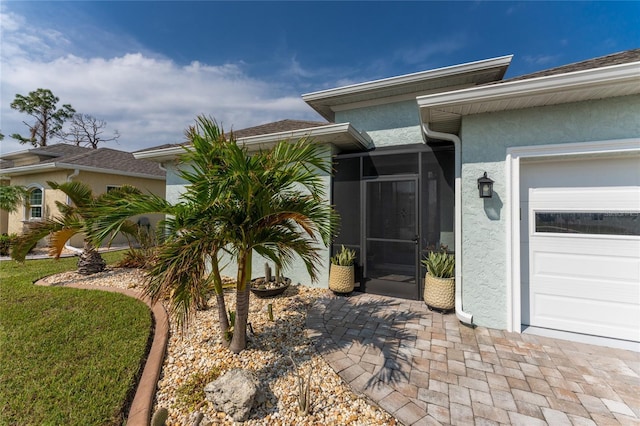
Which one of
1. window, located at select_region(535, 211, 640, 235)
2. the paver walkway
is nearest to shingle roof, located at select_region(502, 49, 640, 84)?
window, located at select_region(535, 211, 640, 235)

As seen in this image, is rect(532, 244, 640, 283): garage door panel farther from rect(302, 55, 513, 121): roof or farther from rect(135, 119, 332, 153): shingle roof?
rect(135, 119, 332, 153): shingle roof

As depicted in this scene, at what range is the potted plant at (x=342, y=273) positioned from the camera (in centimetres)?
539

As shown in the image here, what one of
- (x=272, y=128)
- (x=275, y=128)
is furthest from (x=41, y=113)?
(x=275, y=128)

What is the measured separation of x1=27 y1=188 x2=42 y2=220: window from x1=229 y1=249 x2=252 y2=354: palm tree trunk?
14982 mm

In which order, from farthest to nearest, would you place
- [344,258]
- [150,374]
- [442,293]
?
[344,258], [442,293], [150,374]

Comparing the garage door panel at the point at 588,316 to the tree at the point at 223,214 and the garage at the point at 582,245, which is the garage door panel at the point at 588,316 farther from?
the tree at the point at 223,214

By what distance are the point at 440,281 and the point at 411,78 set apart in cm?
451

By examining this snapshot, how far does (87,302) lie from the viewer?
4.95 m

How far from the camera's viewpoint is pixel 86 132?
2362 centimetres

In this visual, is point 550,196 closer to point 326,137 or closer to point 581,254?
point 581,254

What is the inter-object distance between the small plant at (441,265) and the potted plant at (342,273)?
5.18 feet

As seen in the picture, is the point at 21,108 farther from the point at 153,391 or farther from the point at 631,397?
the point at 631,397

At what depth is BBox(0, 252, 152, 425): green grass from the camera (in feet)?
Result: 7.98

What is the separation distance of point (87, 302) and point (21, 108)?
28.0m
